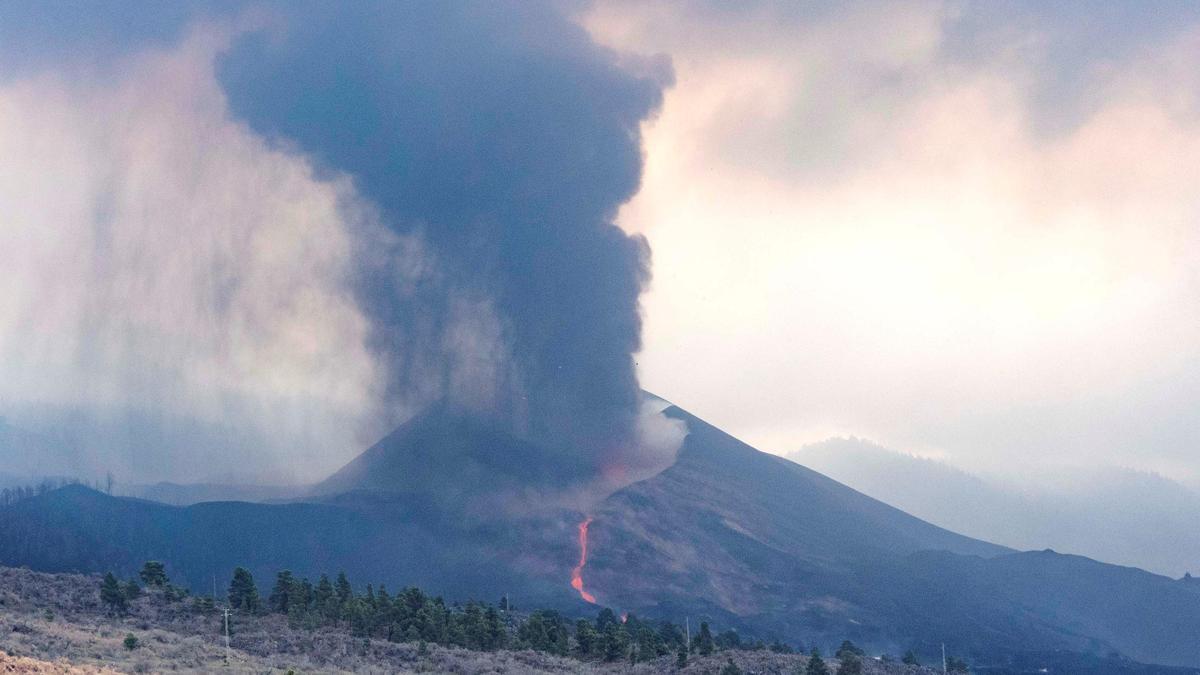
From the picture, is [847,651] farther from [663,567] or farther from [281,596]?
[663,567]

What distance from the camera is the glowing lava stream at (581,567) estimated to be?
15816cm

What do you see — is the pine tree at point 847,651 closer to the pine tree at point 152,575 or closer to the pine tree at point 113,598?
the pine tree at point 113,598

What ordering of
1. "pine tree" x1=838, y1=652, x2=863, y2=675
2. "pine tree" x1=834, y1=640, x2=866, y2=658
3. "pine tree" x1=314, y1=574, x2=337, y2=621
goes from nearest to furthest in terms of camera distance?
"pine tree" x1=838, y1=652, x2=863, y2=675 → "pine tree" x1=314, y1=574, x2=337, y2=621 → "pine tree" x1=834, y1=640, x2=866, y2=658

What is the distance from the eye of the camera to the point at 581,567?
170750 millimetres

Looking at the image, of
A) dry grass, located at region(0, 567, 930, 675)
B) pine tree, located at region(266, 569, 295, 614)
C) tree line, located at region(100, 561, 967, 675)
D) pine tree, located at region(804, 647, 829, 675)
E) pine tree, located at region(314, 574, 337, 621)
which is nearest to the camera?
dry grass, located at region(0, 567, 930, 675)

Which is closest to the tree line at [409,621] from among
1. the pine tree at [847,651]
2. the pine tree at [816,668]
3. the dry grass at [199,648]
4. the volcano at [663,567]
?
the pine tree at [816,668]

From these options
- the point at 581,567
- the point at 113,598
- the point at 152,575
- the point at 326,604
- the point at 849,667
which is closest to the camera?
the point at 849,667

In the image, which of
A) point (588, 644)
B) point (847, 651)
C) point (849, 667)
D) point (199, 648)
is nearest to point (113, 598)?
point (199, 648)

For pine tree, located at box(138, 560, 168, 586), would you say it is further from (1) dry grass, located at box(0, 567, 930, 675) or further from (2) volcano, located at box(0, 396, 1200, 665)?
(2) volcano, located at box(0, 396, 1200, 665)

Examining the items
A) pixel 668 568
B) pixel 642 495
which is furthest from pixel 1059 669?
pixel 642 495

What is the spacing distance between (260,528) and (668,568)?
7225 centimetres

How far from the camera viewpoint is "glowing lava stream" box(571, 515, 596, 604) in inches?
6227

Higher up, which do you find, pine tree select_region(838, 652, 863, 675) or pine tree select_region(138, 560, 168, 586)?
pine tree select_region(138, 560, 168, 586)

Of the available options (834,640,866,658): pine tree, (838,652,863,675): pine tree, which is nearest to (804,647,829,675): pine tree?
(838,652,863,675): pine tree
